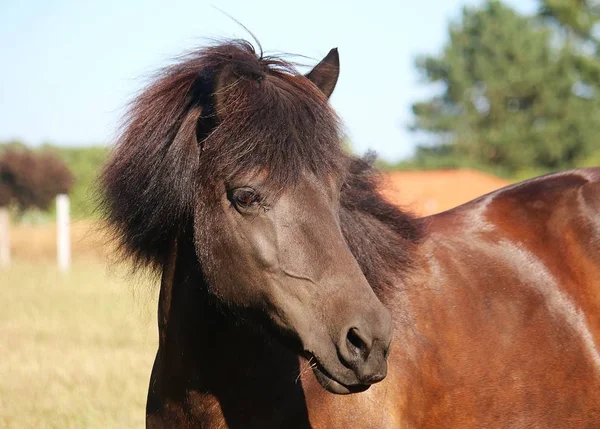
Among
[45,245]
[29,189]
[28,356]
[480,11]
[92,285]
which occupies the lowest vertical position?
[29,189]

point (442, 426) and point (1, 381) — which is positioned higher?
point (442, 426)

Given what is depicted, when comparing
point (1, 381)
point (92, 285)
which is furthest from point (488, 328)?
point (92, 285)

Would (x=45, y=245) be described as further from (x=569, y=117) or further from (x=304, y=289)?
(x=569, y=117)

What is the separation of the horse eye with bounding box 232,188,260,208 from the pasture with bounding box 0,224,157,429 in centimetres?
88

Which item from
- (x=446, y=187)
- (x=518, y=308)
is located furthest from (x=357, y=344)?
(x=446, y=187)

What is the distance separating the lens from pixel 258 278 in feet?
8.67

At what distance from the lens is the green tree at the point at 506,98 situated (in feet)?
151

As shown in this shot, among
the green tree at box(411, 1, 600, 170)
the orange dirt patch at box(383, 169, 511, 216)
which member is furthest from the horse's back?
the green tree at box(411, 1, 600, 170)

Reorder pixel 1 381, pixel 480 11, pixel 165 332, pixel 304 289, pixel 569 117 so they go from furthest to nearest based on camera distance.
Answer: pixel 480 11 < pixel 569 117 < pixel 1 381 < pixel 165 332 < pixel 304 289

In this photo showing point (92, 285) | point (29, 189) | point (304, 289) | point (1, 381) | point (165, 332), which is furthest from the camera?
point (29, 189)

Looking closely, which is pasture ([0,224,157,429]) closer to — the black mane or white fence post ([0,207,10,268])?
the black mane

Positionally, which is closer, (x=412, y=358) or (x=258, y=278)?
(x=258, y=278)

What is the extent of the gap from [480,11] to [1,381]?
47.0m

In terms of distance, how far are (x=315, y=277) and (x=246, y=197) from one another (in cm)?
37
